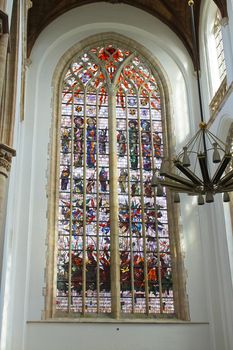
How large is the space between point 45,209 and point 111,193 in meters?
1.74

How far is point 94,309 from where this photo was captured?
12.7 m

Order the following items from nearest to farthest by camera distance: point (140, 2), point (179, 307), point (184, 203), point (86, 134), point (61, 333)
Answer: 1. point (61, 333)
2. point (179, 307)
3. point (184, 203)
4. point (86, 134)
5. point (140, 2)

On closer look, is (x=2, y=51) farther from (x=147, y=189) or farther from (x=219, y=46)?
(x=219, y=46)

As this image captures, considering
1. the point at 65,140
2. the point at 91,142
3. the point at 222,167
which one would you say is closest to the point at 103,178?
the point at 91,142

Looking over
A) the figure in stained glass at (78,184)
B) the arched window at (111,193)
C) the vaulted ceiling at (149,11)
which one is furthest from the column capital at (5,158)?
the vaulted ceiling at (149,11)

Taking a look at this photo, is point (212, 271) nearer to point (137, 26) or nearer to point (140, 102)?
point (140, 102)

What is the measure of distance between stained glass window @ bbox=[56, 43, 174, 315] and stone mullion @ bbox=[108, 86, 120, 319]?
2 cm

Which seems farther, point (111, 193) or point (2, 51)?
point (111, 193)

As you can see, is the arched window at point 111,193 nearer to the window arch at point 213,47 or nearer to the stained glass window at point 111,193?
the stained glass window at point 111,193

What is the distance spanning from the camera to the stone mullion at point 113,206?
502 inches

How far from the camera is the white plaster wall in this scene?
12.1 meters

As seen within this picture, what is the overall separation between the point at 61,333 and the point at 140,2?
933 cm

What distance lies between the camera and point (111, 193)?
1379 cm

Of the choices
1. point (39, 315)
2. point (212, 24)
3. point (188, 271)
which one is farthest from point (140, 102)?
point (39, 315)
